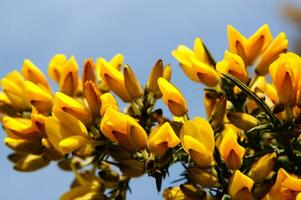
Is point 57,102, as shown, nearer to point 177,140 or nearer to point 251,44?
point 177,140

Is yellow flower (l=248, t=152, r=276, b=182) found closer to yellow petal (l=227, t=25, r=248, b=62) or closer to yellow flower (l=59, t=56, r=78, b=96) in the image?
yellow petal (l=227, t=25, r=248, b=62)

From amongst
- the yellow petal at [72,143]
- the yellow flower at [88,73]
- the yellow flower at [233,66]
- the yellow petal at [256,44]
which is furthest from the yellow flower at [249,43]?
the yellow petal at [72,143]

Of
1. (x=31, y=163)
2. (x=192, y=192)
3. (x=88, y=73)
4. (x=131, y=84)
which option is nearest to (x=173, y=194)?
(x=192, y=192)

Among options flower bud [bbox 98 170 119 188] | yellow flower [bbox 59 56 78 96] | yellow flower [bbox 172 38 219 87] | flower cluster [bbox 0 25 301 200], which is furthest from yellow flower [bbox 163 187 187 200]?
yellow flower [bbox 59 56 78 96]

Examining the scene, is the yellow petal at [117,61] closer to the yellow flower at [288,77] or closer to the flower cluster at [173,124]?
the flower cluster at [173,124]

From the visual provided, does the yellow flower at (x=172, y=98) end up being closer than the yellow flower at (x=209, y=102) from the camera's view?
Yes
